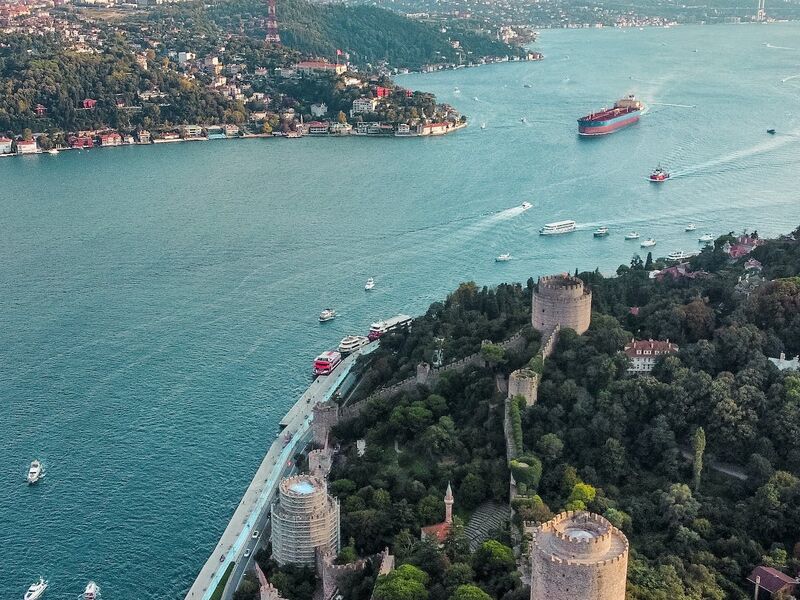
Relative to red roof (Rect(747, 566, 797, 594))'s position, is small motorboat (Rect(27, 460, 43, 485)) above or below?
below

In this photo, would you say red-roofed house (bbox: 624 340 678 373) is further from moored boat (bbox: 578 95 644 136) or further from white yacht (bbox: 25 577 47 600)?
moored boat (bbox: 578 95 644 136)

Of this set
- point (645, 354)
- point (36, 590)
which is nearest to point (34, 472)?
point (36, 590)

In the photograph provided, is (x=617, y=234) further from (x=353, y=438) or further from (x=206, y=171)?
(x=206, y=171)

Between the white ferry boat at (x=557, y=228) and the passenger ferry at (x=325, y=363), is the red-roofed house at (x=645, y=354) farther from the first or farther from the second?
the white ferry boat at (x=557, y=228)

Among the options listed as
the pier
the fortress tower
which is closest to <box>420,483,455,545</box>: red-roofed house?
the fortress tower

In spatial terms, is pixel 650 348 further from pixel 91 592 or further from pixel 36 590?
pixel 36 590

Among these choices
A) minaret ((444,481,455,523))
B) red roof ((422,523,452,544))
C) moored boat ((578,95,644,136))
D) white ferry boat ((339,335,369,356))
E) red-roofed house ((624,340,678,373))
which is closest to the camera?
red roof ((422,523,452,544))
